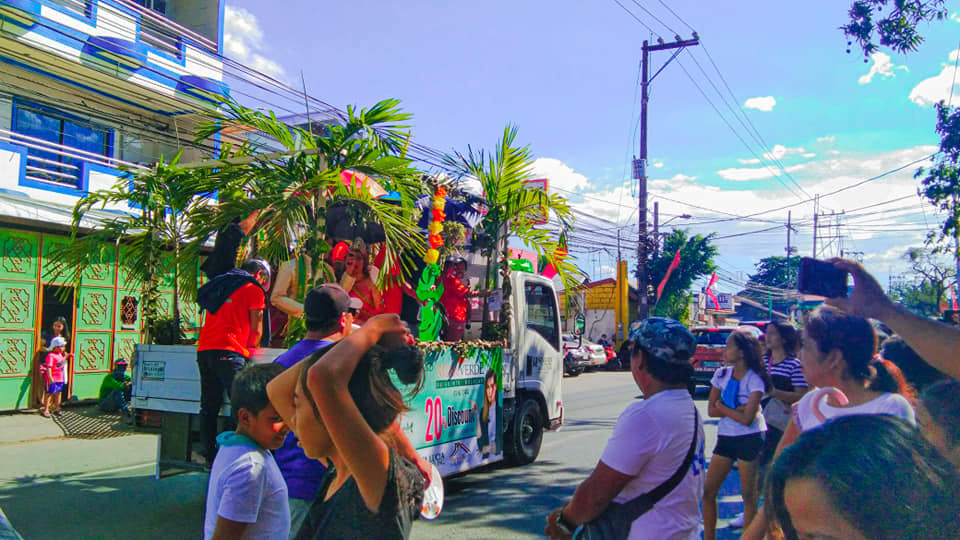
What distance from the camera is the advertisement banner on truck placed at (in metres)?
5.79

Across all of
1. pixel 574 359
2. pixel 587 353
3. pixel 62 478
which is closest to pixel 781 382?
pixel 62 478

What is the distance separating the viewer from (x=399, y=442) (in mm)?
2248

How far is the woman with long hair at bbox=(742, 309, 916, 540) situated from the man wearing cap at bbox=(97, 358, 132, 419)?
37.3 feet

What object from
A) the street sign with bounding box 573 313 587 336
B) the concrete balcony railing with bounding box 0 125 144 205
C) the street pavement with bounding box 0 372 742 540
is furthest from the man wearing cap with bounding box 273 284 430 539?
the concrete balcony railing with bounding box 0 125 144 205

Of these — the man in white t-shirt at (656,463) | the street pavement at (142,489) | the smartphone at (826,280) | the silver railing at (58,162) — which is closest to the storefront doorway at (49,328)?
the street pavement at (142,489)

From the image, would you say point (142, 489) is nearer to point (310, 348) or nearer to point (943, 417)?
point (310, 348)

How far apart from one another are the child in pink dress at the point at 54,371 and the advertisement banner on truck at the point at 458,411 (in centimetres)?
866

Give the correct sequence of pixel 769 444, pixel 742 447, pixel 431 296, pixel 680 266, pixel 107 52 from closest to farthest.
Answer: pixel 742 447
pixel 769 444
pixel 431 296
pixel 107 52
pixel 680 266

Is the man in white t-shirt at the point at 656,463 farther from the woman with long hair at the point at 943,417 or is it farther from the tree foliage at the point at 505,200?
the tree foliage at the point at 505,200

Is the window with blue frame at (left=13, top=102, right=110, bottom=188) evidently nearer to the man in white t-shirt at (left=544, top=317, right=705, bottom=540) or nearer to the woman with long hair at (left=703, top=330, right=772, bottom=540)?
the woman with long hair at (left=703, top=330, right=772, bottom=540)

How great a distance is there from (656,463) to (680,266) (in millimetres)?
30966

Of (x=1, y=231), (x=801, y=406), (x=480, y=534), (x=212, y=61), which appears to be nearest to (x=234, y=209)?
(x=480, y=534)

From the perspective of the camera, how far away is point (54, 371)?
1150 centimetres

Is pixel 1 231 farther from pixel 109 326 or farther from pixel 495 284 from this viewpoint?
pixel 495 284
